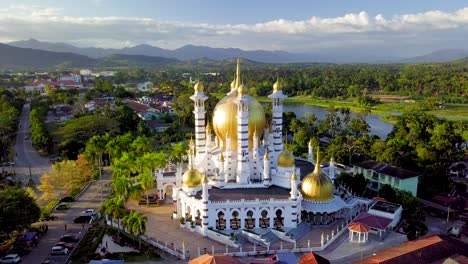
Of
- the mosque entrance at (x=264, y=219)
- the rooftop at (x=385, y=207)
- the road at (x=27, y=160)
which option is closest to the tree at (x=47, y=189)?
the road at (x=27, y=160)

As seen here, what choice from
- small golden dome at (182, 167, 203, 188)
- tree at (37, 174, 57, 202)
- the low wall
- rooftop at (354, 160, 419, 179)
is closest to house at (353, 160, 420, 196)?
rooftop at (354, 160, 419, 179)

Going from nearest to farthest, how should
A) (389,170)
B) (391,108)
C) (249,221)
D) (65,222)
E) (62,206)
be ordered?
(249,221) → (65,222) → (62,206) → (389,170) → (391,108)

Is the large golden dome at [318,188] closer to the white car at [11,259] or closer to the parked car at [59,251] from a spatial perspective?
the parked car at [59,251]

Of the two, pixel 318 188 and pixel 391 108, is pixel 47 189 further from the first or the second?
pixel 391 108

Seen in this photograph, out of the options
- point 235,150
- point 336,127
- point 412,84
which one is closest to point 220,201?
point 235,150

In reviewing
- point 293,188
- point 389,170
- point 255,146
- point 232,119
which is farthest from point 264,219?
point 389,170
